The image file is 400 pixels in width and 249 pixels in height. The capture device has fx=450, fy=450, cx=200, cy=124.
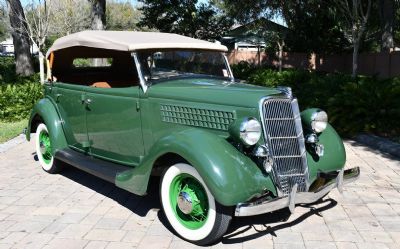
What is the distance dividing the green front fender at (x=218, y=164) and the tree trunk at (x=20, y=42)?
11.5 meters

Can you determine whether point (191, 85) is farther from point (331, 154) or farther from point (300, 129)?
point (331, 154)

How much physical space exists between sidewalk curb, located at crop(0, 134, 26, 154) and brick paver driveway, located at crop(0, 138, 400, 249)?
1.85 meters

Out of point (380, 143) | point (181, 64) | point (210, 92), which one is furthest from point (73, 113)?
point (380, 143)

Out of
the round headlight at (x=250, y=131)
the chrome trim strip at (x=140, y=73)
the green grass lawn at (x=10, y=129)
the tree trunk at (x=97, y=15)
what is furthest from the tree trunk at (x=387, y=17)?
the round headlight at (x=250, y=131)

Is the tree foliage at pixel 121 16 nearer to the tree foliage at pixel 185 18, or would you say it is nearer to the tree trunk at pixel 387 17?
the tree foliage at pixel 185 18

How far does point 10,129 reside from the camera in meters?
9.02

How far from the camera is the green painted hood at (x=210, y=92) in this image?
3.99 metres

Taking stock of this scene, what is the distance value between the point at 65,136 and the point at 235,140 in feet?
9.24

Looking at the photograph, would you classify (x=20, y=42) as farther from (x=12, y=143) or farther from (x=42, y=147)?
(x=42, y=147)

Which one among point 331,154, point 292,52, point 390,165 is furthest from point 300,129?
point 292,52

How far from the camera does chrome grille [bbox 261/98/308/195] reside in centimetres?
391

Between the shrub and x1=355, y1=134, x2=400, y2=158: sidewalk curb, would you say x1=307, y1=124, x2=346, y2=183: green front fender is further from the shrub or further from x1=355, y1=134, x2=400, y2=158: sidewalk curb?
the shrub

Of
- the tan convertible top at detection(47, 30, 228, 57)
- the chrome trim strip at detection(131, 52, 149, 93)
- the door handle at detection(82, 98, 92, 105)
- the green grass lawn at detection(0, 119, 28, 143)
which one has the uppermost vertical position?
the tan convertible top at detection(47, 30, 228, 57)

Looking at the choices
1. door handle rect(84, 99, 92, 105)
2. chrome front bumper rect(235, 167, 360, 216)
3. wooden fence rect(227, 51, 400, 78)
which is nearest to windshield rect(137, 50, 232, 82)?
door handle rect(84, 99, 92, 105)
